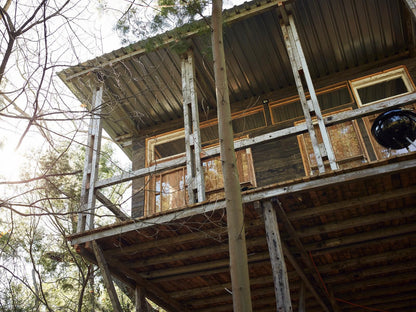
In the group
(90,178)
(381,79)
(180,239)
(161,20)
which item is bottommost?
(180,239)

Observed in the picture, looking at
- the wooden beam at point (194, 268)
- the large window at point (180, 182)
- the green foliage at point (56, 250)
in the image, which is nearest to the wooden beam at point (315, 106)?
the wooden beam at point (194, 268)

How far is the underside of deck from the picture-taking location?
507 centimetres

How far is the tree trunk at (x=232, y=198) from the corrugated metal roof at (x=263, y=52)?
→ 2.77 m

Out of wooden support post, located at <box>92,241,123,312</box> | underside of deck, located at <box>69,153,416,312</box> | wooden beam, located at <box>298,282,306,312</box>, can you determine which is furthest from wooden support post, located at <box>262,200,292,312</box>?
wooden support post, located at <box>92,241,123,312</box>

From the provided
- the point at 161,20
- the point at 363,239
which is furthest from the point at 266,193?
the point at 161,20

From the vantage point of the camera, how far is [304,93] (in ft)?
21.4

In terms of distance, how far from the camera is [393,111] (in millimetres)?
5699

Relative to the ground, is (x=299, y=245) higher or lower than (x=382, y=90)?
lower

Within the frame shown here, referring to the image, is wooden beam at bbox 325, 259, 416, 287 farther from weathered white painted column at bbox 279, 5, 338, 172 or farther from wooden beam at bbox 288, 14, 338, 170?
weathered white painted column at bbox 279, 5, 338, 172

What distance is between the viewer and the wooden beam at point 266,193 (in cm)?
471

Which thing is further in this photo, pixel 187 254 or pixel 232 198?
pixel 187 254

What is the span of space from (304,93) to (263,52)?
2027mm

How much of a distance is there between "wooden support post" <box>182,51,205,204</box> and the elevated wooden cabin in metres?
0.02

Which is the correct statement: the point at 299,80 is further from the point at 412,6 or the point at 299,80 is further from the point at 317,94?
the point at 317,94
